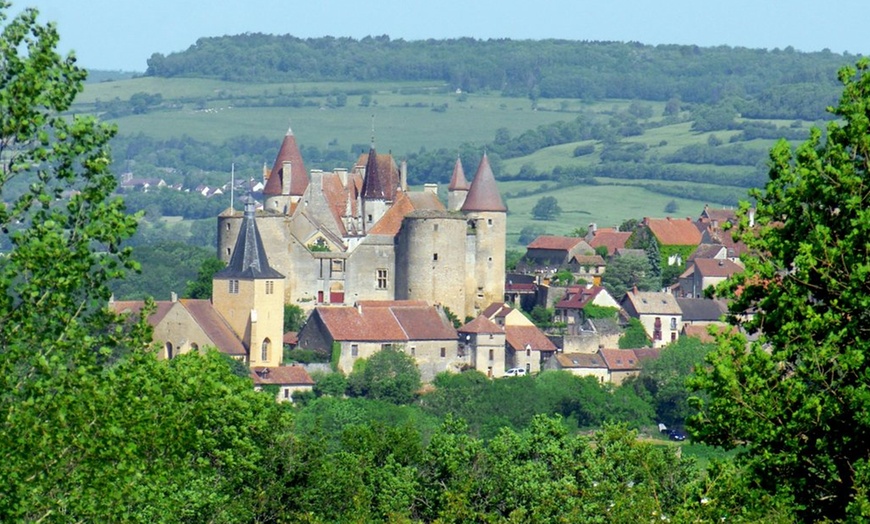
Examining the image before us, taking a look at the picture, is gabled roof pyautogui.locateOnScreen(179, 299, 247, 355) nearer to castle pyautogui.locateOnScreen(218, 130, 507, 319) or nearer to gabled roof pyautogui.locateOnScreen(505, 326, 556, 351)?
castle pyautogui.locateOnScreen(218, 130, 507, 319)

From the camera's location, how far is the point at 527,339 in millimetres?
82500

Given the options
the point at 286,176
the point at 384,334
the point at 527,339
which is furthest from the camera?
the point at 286,176

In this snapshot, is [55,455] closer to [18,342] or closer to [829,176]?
[18,342]

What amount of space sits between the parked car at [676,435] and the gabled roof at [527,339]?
7110 mm

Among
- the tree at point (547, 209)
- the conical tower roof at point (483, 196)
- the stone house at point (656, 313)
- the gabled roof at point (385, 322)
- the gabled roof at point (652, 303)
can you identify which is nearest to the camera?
the gabled roof at point (385, 322)

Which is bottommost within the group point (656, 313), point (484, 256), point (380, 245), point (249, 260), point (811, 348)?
point (656, 313)

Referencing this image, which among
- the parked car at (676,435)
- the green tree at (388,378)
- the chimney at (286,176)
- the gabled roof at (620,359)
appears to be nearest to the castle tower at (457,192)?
the chimney at (286,176)

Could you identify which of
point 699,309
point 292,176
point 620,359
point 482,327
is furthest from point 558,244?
point 482,327

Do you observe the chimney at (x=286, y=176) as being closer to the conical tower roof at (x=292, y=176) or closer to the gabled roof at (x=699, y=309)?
the conical tower roof at (x=292, y=176)

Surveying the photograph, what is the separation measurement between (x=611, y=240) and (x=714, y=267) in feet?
27.0

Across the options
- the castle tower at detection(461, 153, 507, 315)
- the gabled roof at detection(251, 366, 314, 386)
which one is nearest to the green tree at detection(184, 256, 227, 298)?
the gabled roof at detection(251, 366, 314, 386)

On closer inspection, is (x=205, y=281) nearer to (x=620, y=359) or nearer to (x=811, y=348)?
(x=620, y=359)

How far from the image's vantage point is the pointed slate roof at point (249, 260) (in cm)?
7419

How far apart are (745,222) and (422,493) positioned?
639 inches
